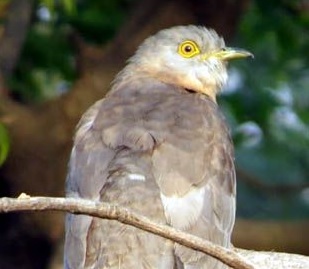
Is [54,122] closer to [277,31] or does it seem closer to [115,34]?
[115,34]

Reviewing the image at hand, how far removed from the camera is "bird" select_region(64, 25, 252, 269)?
6.59 meters

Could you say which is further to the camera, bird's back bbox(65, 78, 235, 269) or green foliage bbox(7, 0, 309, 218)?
green foliage bbox(7, 0, 309, 218)

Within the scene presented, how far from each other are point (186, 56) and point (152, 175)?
1893mm

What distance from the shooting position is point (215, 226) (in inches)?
271

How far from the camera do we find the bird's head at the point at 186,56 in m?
8.45

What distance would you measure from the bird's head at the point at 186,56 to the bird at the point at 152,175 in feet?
Result: 1.22

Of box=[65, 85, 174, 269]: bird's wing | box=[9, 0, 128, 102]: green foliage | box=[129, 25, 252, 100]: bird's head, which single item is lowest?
box=[65, 85, 174, 269]: bird's wing

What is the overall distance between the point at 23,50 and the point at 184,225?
3965 mm

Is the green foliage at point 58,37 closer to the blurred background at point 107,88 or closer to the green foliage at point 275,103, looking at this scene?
the blurred background at point 107,88

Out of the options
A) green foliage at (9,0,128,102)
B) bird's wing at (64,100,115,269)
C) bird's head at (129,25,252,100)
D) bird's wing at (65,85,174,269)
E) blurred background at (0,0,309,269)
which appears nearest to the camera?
bird's wing at (65,85,174,269)

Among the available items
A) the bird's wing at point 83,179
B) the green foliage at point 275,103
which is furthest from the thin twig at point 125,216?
the green foliage at point 275,103

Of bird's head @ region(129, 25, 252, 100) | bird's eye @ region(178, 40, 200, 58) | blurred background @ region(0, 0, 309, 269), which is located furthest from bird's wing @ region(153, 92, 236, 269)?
blurred background @ region(0, 0, 309, 269)

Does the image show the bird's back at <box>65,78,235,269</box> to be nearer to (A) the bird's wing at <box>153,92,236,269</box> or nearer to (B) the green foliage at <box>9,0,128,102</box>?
(A) the bird's wing at <box>153,92,236,269</box>

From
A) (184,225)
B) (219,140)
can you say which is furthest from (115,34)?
(184,225)
